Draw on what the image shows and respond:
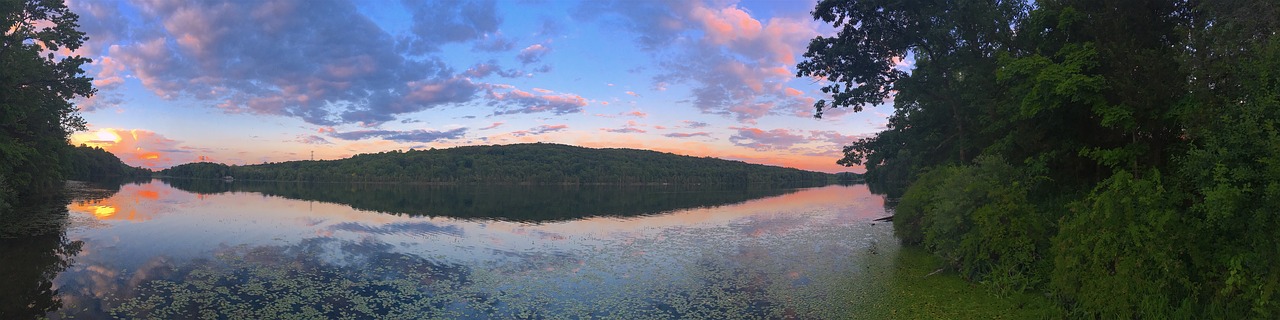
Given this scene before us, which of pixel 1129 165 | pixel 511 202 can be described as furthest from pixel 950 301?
pixel 511 202

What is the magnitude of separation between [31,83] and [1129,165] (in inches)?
2226

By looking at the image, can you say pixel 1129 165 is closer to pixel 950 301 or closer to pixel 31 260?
pixel 950 301

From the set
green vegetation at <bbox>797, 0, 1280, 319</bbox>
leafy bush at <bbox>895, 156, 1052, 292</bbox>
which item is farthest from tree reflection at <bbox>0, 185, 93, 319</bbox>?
leafy bush at <bbox>895, 156, 1052, 292</bbox>

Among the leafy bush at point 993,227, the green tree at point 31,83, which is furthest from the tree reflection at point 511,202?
the leafy bush at point 993,227

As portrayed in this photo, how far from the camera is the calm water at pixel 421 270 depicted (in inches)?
699

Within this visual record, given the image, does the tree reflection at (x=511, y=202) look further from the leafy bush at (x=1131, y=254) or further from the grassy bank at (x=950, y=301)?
the leafy bush at (x=1131, y=254)

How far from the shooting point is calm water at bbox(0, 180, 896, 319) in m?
17.8

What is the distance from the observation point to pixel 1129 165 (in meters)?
14.7

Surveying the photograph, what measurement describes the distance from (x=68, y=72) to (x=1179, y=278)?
59.4m

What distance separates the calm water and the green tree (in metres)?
4.62

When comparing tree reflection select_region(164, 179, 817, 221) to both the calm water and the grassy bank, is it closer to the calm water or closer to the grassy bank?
the calm water

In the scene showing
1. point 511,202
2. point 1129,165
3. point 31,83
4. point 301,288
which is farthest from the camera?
point 511,202

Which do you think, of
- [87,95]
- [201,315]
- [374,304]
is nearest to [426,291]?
[374,304]

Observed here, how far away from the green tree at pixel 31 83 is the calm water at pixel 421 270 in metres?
4.62
